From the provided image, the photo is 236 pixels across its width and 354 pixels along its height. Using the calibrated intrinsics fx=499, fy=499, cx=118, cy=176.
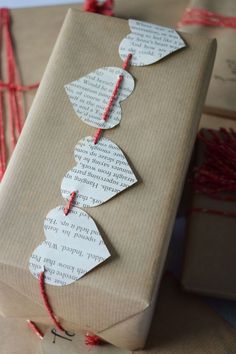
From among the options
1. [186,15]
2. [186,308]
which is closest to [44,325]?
[186,308]

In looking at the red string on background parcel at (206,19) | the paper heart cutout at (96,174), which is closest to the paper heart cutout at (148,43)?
the paper heart cutout at (96,174)

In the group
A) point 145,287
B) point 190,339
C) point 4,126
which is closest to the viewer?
point 145,287

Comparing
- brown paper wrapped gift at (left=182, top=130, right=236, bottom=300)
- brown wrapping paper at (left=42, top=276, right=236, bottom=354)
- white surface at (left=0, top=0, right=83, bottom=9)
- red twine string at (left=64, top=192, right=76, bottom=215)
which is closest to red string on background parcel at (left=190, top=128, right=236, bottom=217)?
brown paper wrapped gift at (left=182, top=130, right=236, bottom=300)

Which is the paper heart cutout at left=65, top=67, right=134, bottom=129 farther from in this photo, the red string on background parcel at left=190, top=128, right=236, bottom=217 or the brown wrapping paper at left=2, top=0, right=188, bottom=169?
the brown wrapping paper at left=2, top=0, right=188, bottom=169

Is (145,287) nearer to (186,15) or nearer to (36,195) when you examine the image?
(36,195)

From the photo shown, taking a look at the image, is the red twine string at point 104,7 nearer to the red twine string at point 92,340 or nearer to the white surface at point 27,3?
the white surface at point 27,3

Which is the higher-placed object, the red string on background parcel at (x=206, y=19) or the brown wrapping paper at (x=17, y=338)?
the red string on background parcel at (x=206, y=19)

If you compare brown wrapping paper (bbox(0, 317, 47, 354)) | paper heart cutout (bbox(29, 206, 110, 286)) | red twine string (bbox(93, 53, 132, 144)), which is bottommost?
brown wrapping paper (bbox(0, 317, 47, 354))
